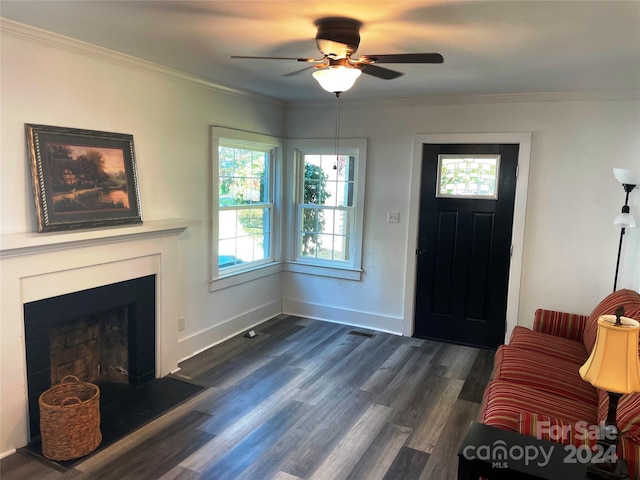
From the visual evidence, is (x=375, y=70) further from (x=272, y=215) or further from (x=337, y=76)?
(x=272, y=215)

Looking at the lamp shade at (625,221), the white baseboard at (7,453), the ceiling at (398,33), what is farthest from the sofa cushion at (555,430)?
the white baseboard at (7,453)

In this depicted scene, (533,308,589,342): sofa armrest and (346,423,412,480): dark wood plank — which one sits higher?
(533,308,589,342): sofa armrest

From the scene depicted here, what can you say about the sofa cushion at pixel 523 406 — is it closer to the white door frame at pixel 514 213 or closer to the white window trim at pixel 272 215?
the white door frame at pixel 514 213

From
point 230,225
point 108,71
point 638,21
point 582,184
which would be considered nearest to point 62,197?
point 108,71

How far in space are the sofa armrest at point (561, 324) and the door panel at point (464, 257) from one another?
0.73 metres

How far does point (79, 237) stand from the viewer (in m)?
2.87

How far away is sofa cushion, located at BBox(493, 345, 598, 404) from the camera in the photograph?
266 cm

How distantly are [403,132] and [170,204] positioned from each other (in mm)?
2362

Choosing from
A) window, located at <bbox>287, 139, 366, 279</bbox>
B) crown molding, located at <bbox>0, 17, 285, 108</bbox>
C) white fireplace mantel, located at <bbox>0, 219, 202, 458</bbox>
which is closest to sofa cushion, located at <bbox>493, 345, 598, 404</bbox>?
window, located at <bbox>287, 139, 366, 279</bbox>

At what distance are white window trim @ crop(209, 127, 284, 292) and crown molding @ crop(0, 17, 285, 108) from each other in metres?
0.41

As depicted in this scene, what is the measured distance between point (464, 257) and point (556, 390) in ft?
6.60

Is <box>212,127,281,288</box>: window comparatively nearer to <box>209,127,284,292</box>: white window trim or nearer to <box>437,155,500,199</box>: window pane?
<box>209,127,284,292</box>: white window trim

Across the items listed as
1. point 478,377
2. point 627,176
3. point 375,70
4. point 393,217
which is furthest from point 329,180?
point 627,176

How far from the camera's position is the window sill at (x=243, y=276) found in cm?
439
